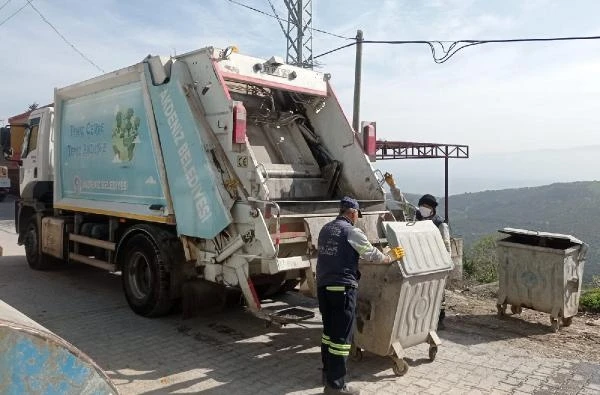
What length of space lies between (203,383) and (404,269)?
1785 mm

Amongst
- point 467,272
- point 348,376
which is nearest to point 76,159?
point 348,376

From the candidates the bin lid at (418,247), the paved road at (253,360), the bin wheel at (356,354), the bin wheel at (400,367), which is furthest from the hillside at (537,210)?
the bin wheel at (400,367)

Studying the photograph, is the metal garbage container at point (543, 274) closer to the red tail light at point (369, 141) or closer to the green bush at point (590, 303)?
the green bush at point (590, 303)

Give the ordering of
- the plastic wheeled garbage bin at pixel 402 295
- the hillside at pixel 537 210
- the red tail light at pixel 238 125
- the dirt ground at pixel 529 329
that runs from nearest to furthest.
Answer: the plastic wheeled garbage bin at pixel 402 295 < the red tail light at pixel 238 125 < the dirt ground at pixel 529 329 < the hillside at pixel 537 210

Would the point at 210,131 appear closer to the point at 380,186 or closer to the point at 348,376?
the point at 380,186

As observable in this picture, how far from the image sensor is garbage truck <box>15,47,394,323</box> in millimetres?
4684

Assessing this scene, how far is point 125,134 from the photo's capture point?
5945 millimetres

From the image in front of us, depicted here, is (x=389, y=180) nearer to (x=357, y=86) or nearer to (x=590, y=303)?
(x=590, y=303)

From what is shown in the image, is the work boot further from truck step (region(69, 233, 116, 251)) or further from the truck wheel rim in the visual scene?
truck step (region(69, 233, 116, 251))

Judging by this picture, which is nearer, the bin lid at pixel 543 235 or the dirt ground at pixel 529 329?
the dirt ground at pixel 529 329

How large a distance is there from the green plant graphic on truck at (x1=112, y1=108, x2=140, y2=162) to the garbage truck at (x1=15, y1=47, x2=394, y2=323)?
2 centimetres

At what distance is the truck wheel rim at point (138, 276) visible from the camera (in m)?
5.79

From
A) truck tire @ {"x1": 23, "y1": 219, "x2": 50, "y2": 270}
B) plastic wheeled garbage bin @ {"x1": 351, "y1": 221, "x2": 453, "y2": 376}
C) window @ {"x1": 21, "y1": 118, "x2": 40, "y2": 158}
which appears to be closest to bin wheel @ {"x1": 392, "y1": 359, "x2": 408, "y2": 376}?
plastic wheeled garbage bin @ {"x1": 351, "y1": 221, "x2": 453, "y2": 376}

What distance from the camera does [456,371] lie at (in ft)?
14.2
